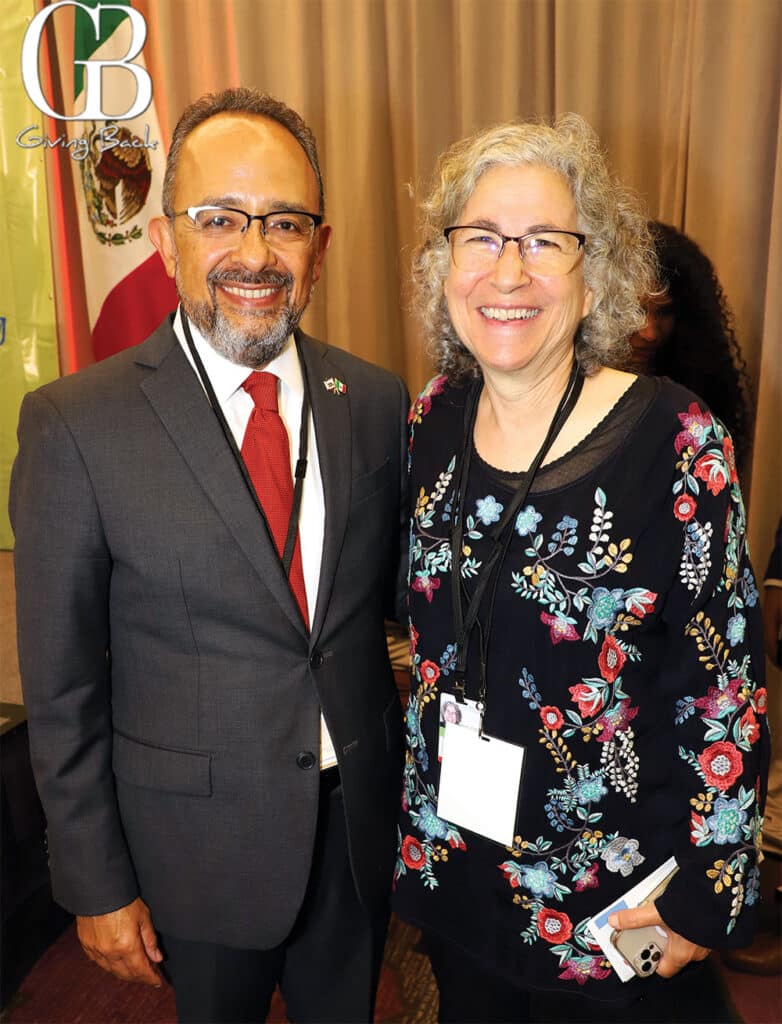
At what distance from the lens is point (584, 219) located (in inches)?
56.4

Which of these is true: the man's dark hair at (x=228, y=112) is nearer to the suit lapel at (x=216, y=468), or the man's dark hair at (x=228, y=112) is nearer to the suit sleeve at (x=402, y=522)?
the suit lapel at (x=216, y=468)

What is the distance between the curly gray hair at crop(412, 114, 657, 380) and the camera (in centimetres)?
141

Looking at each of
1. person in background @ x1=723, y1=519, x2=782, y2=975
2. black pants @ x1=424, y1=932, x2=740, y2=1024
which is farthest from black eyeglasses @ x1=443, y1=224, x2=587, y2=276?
person in background @ x1=723, y1=519, x2=782, y2=975

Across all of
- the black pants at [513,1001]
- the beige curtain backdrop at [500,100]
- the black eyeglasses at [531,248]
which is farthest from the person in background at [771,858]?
the black eyeglasses at [531,248]

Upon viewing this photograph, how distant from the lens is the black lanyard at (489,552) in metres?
1.41

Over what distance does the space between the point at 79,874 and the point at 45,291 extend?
7.49 feet

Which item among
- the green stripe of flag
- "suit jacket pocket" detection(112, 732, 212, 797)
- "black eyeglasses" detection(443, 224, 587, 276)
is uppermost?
the green stripe of flag

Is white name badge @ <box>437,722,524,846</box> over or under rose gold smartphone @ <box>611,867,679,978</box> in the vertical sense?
over

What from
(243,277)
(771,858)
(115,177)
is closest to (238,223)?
(243,277)

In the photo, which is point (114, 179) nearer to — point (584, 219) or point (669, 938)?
point (584, 219)

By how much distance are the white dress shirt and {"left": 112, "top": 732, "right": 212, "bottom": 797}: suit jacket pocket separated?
194 millimetres

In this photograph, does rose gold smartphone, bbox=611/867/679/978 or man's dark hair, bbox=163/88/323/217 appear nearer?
rose gold smartphone, bbox=611/867/679/978

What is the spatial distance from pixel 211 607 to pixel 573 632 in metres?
0.54

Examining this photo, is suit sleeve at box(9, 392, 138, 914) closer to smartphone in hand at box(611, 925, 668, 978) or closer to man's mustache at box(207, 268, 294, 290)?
man's mustache at box(207, 268, 294, 290)
